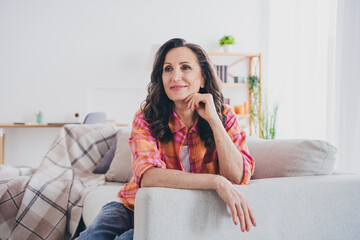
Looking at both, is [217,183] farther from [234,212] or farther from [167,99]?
[167,99]

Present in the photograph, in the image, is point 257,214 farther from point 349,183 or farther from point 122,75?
point 122,75

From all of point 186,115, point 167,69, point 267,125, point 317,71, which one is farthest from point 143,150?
point 267,125

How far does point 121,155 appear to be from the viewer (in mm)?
2154

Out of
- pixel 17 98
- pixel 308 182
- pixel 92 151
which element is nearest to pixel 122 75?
pixel 17 98

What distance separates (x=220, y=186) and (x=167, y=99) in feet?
1.93

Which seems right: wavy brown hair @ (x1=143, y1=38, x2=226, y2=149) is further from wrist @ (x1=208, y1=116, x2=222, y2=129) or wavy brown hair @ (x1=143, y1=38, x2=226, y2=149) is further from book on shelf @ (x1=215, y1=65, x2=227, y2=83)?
book on shelf @ (x1=215, y1=65, x2=227, y2=83)

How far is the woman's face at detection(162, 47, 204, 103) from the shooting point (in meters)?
1.31

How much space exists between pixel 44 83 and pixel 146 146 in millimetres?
3367

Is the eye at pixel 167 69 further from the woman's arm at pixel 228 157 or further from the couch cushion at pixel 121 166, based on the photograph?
the couch cushion at pixel 121 166

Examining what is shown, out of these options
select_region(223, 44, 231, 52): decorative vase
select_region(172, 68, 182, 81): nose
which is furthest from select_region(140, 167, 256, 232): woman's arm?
select_region(223, 44, 231, 52): decorative vase

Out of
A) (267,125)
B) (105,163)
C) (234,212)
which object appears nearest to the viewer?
(234,212)

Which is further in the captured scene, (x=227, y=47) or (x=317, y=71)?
(x=227, y=47)

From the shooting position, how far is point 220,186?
94 cm

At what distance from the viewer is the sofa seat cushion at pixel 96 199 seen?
1.63 metres
